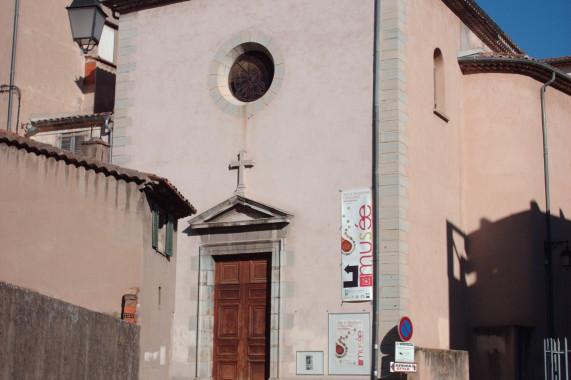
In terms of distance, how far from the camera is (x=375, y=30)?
18.8 meters

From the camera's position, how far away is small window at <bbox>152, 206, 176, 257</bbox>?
49.6 feet

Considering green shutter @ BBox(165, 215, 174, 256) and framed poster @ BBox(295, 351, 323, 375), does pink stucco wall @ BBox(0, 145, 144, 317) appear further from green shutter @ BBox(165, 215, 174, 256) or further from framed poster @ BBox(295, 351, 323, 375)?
framed poster @ BBox(295, 351, 323, 375)

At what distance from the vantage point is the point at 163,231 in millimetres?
16078

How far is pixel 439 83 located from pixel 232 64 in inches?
177

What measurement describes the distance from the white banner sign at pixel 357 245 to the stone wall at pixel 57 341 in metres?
7.62

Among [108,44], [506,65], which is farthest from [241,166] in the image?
[108,44]

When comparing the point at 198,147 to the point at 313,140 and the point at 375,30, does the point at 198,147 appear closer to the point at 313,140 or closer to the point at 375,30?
Result: the point at 313,140

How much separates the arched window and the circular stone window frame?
3.40 metres

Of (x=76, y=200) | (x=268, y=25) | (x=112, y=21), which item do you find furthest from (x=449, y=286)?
(x=112, y=21)

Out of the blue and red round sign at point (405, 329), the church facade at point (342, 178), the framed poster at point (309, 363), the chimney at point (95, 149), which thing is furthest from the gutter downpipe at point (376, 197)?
the chimney at point (95, 149)

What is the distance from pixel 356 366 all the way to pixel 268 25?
741 cm

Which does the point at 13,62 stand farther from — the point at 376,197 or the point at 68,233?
the point at 68,233

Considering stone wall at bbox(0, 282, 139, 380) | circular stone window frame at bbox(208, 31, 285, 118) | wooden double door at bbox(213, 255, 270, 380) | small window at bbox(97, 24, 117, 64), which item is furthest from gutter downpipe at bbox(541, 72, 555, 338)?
small window at bbox(97, 24, 117, 64)

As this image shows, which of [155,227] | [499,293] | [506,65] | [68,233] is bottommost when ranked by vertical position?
[499,293]
